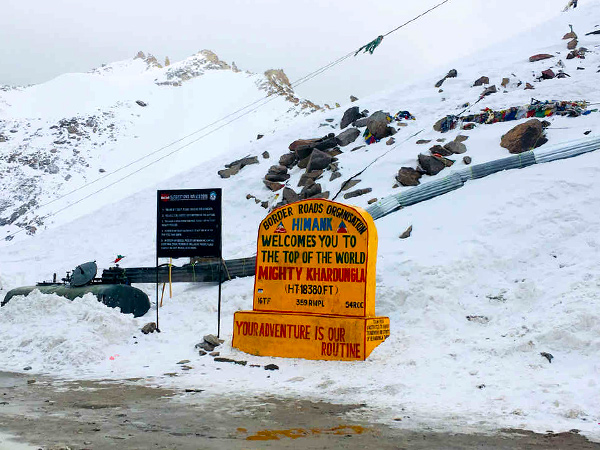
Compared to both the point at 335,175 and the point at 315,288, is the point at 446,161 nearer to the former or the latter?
the point at 335,175

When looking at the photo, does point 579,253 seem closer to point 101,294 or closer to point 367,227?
point 367,227

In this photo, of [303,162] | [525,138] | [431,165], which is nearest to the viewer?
[525,138]

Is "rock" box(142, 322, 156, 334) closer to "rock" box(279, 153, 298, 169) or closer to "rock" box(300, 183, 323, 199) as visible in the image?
"rock" box(300, 183, 323, 199)

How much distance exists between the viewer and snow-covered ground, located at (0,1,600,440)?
8420 mm

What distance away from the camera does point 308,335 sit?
37.0ft

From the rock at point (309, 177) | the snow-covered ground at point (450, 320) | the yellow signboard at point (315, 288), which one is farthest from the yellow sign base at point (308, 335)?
the rock at point (309, 177)

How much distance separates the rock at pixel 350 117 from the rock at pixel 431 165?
8.34 meters

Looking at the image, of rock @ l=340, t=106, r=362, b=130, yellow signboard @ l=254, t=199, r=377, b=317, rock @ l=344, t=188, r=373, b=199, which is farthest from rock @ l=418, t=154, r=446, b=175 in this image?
yellow signboard @ l=254, t=199, r=377, b=317

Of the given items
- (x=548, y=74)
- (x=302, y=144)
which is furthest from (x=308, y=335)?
(x=548, y=74)

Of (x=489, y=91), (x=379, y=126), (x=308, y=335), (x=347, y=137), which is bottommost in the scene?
(x=308, y=335)

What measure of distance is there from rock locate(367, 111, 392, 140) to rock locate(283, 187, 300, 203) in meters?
5.02

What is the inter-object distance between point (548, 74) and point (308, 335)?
20.6 m

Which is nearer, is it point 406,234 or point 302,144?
point 406,234

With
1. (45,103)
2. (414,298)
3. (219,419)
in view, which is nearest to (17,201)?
(45,103)
